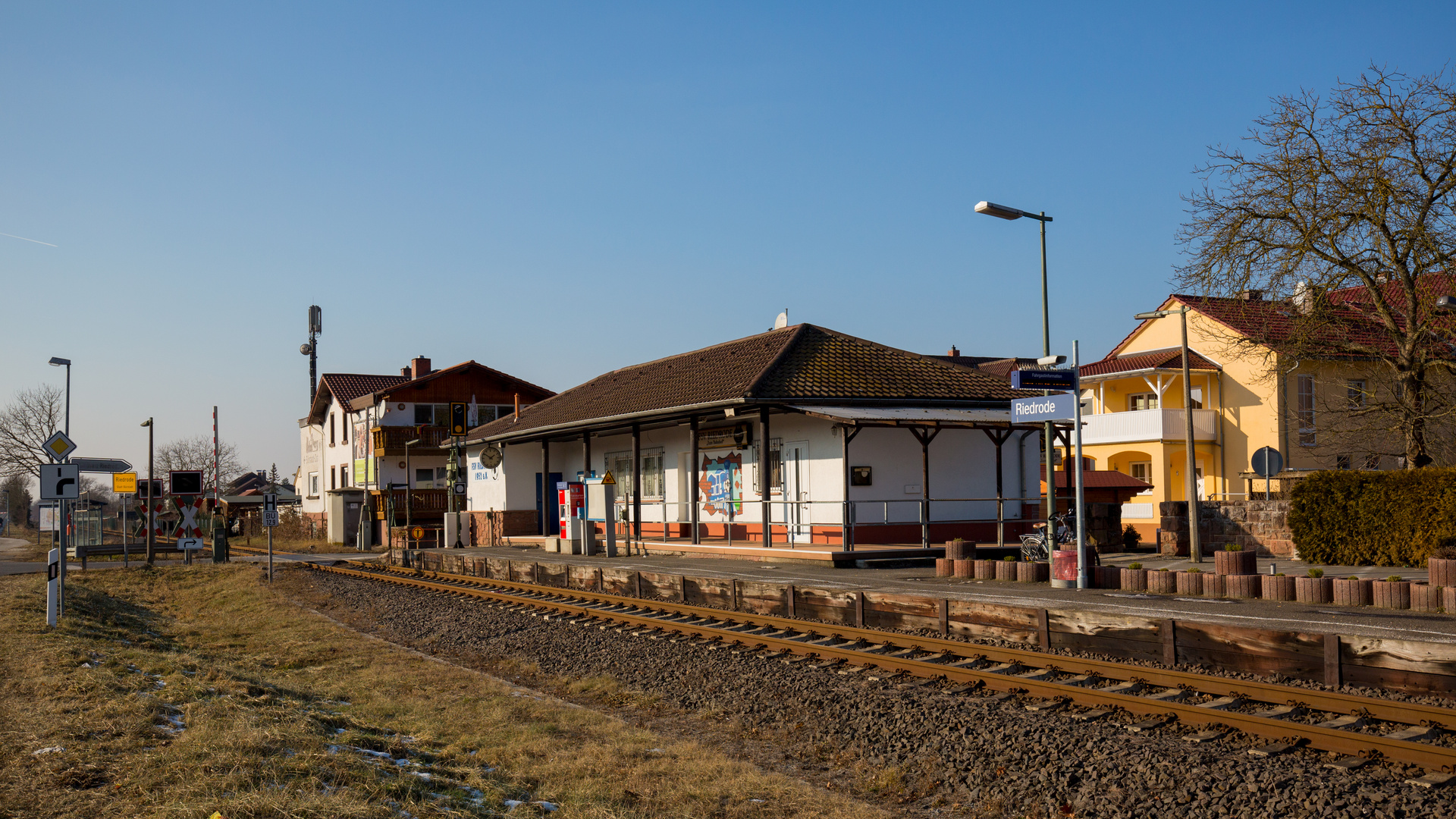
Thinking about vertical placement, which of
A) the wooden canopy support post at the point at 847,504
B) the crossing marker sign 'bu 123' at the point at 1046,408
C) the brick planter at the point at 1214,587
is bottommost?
the brick planter at the point at 1214,587

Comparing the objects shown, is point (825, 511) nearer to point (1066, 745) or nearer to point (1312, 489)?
point (1312, 489)

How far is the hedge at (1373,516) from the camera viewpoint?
18.5 m

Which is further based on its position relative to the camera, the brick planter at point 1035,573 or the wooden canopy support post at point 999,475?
the wooden canopy support post at point 999,475

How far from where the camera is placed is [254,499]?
71688 millimetres

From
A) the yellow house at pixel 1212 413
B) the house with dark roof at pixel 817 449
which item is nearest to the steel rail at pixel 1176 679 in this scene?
the house with dark roof at pixel 817 449

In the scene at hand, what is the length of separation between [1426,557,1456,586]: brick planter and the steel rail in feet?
20.3

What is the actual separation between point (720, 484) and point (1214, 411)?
2152 centimetres

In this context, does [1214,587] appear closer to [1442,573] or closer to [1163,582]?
[1163,582]

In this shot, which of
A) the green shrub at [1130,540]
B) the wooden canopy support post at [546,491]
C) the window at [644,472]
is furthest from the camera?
the wooden canopy support post at [546,491]

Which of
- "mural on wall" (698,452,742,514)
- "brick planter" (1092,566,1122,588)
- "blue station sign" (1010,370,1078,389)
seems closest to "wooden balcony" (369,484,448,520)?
"mural on wall" (698,452,742,514)

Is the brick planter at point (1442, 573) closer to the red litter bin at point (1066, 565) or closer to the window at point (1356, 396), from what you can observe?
the red litter bin at point (1066, 565)

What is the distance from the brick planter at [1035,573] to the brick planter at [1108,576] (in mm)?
908

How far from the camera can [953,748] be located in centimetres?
743

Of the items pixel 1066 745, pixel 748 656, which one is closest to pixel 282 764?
pixel 1066 745
